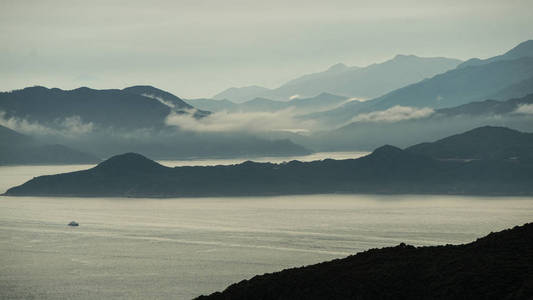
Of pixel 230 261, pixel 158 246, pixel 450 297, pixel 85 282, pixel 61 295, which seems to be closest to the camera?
pixel 450 297

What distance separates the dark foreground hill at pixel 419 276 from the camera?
199 feet

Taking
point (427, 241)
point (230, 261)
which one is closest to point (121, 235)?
point (230, 261)

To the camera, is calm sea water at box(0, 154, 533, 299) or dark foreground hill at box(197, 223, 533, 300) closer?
dark foreground hill at box(197, 223, 533, 300)

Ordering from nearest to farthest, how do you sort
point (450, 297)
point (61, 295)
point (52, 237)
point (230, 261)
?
point (450, 297)
point (61, 295)
point (230, 261)
point (52, 237)

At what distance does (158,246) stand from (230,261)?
26.2 metres

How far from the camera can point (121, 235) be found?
182000mm

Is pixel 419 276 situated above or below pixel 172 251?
above

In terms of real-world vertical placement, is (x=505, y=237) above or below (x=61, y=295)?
above

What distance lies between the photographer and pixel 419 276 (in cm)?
6488

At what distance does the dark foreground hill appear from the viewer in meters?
60.8

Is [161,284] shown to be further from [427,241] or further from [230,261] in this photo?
[427,241]

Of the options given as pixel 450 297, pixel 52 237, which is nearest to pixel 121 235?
pixel 52 237

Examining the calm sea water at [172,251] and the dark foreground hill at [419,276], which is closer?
the dark foreground hill at [419,276]

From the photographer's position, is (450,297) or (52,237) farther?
(52,237)
